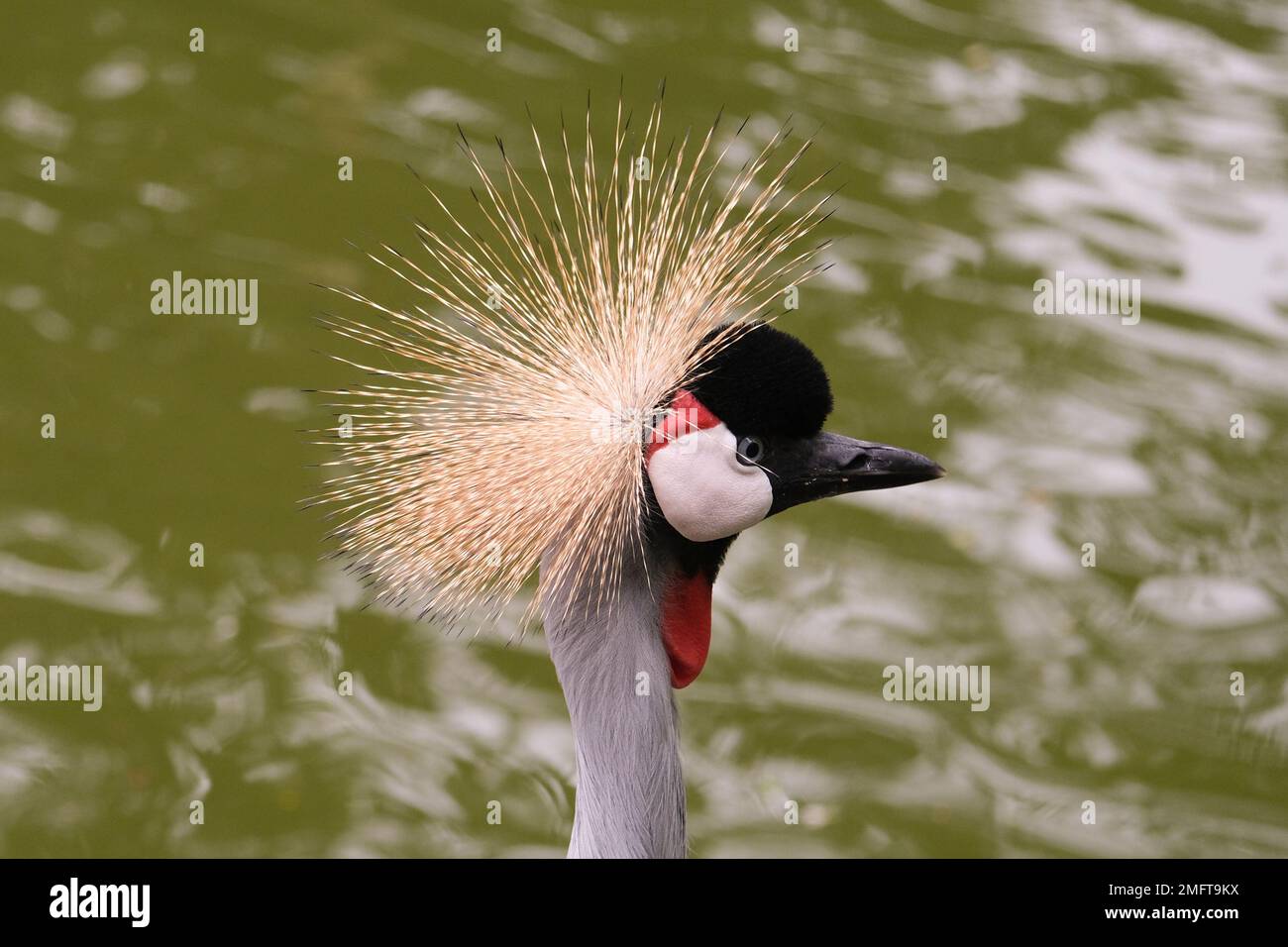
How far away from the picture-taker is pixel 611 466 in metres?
2.05

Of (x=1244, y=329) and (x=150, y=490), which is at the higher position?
(x=1244, y=329)

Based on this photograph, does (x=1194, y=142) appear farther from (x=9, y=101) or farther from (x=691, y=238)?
(x=9, y=101)

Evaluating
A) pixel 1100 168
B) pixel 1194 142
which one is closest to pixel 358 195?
pixel 1100 168

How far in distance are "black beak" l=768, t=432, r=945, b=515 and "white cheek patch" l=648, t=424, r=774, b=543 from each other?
56 mm

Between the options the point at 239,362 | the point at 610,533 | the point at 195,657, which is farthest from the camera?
the point at 239,362

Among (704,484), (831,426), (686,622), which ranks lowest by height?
(686,622)

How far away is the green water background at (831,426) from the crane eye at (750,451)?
1.62m

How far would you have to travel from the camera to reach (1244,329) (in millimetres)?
4473

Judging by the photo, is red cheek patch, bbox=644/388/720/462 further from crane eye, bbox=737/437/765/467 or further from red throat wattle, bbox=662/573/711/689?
red throat wattle, bbox=662/573/711/689

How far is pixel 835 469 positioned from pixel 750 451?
0.39 ft

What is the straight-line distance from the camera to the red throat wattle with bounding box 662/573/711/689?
2.15 m

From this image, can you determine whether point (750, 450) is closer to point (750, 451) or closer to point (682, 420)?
point (750, 451)

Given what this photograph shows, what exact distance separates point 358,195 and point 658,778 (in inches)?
107

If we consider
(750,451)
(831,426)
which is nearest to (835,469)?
(750,451)
